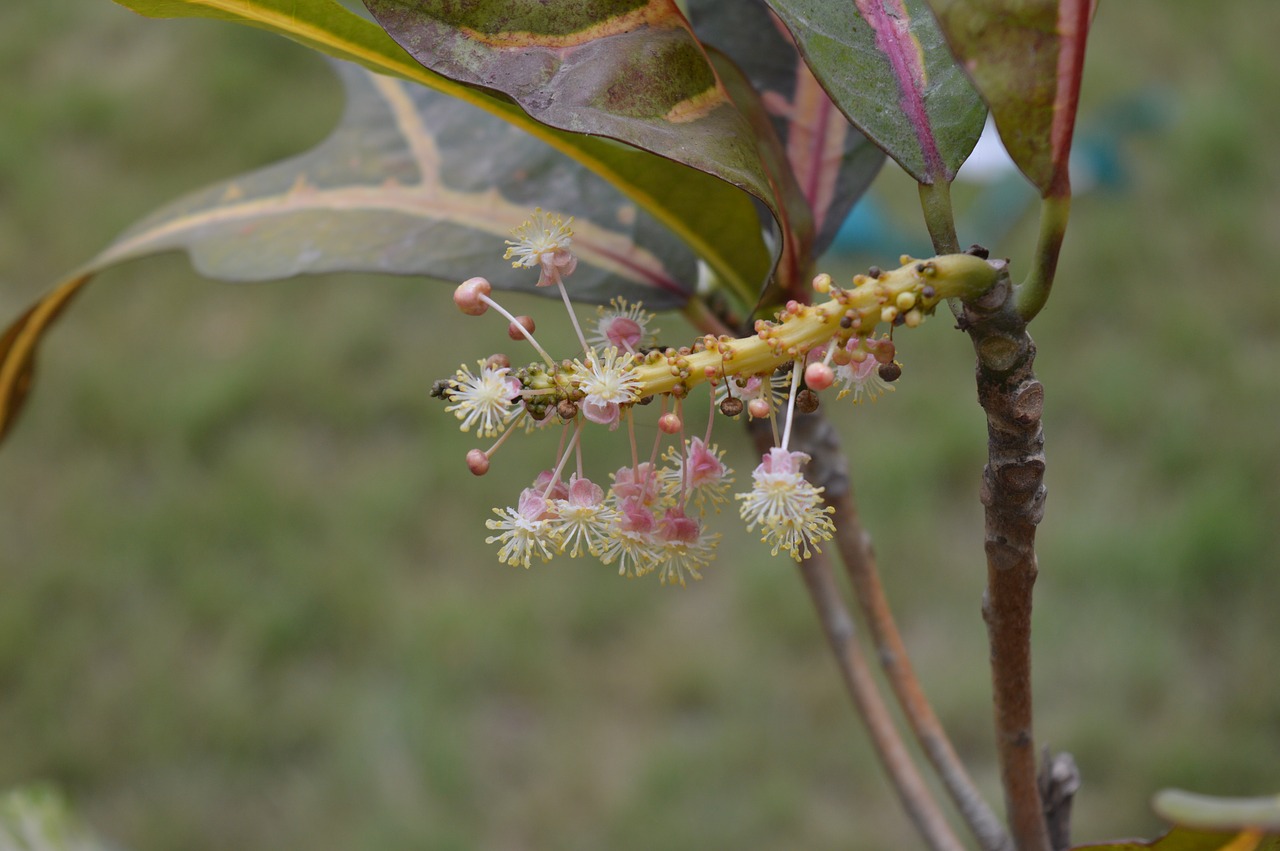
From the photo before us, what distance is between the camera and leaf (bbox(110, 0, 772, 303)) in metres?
0.51

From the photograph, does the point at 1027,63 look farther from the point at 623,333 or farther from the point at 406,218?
the point at 406,218

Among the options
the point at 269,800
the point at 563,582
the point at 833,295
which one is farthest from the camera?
the point at 563,582

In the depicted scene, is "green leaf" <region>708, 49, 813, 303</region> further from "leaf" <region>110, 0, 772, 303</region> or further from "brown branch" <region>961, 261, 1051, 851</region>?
"brown branch" <region>961, 261, 1051, 851</region>

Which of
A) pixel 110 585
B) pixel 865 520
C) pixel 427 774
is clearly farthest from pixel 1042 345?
pixel 110 585

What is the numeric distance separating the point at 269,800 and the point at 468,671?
379 mm

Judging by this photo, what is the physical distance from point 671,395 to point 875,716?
31cm

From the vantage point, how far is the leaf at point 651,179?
51 cm

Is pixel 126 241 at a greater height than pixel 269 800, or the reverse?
pixel 126 241

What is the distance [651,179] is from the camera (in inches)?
22.9

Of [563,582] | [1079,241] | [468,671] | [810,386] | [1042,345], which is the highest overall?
[1079,241]

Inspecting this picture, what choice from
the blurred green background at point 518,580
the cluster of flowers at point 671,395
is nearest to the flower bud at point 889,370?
the cluster of flowers at point 671,395

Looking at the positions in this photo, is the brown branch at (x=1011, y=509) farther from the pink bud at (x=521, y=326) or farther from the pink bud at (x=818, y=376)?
the pink bud at (x=521, y=326)

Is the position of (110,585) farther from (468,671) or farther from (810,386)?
(810,386)

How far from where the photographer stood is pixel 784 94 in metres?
0.62
